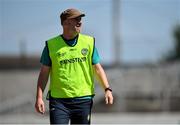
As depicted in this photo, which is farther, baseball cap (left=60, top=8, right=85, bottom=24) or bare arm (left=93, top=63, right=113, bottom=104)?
bare arm (left=93, top=63, right=113, bottom=104)

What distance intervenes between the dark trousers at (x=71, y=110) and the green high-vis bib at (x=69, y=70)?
0.06 metres

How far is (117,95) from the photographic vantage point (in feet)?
91.5

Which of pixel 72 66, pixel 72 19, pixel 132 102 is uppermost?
pixel 72 19

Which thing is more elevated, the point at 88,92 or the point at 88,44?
the point at 88,44

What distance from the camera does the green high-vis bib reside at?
6.74 metres

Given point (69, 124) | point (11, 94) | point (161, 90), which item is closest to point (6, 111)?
point (11, 94)

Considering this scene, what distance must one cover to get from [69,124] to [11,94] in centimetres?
2212

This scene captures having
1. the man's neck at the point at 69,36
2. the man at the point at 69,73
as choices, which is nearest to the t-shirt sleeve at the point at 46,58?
the man at the point at 69,73

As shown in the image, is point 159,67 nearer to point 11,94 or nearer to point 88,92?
point 11,94

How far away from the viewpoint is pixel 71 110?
675cm

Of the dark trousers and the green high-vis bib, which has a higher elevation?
the green high-vis bib

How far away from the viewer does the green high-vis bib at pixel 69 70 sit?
6742mm

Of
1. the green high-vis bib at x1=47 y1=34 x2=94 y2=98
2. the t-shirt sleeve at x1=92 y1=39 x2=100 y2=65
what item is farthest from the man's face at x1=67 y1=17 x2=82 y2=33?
the t-shirt sleeve at x1=92 y1=39 x2=100 y2=65

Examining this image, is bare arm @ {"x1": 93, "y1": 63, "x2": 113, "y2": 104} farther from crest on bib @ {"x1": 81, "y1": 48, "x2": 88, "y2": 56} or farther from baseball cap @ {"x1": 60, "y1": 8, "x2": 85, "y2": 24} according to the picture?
baseball cap @ {"x1": 60, "y1": 8, "x2": 85, "y2": 24}
